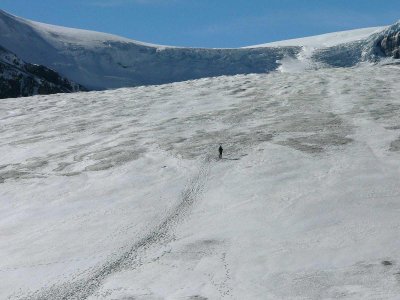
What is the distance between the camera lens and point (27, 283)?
784cm

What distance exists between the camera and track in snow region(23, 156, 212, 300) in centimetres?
743

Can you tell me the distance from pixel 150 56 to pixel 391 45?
4701 cm

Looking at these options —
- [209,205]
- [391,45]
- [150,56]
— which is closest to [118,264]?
[209,205]

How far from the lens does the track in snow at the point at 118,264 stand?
24.4 ft

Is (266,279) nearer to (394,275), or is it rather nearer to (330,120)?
(394,275)

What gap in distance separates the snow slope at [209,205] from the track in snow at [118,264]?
0.03m

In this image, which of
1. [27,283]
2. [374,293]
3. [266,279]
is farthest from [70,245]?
[374,293]

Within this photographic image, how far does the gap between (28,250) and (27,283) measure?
1.43 meters

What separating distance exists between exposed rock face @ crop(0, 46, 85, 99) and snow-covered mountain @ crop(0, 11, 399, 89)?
49.0 ft

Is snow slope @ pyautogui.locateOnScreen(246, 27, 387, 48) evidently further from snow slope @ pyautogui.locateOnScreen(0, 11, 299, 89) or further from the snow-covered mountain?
snow slope @ pyautogui.locateOnScreen(0, 11, 299, 89)

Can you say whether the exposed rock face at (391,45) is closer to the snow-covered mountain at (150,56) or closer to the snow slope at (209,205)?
the snow-covered mountain at (150,56)

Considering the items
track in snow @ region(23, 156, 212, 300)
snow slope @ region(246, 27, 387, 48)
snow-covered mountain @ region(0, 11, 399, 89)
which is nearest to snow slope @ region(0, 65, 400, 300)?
track in snow @ region(23, 156, 212, 300)

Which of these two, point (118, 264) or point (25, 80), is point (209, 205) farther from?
point (25, 80)

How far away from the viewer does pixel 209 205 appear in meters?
10.6
